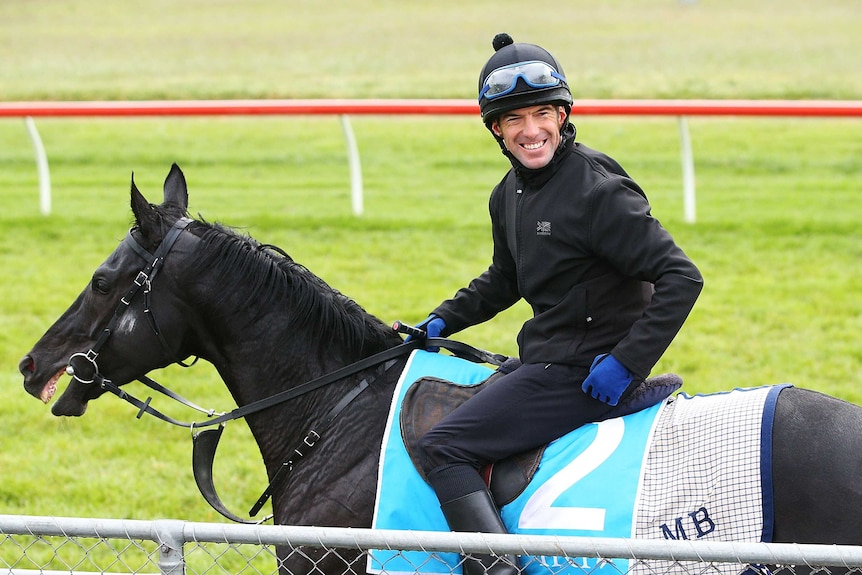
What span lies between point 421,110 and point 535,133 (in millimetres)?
6543

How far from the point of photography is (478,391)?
350 cm

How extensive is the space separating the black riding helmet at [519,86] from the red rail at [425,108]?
593 cm

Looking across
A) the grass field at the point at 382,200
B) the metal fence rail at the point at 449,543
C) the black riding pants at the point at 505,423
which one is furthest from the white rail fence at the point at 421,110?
the metal fence rail at the point at 449,543

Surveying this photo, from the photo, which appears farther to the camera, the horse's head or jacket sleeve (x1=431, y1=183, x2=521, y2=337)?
jacket sleeve (x1=431, y1=183, x2=521, y2=337)

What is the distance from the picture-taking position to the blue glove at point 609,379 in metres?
3.12

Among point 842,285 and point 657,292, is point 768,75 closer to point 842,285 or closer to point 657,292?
point 842,285

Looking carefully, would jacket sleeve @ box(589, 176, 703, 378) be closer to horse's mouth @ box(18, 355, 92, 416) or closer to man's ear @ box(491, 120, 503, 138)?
man's ear @ box(491, 120, 503, 138)

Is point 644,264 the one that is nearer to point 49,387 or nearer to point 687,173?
point 49,387

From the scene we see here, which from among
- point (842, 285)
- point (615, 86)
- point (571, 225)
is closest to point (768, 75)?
point (615, 86)

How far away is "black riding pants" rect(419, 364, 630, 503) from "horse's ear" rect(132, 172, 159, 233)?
1.22 meters

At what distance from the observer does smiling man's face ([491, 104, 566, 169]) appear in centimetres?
336

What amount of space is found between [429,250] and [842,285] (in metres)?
3.50

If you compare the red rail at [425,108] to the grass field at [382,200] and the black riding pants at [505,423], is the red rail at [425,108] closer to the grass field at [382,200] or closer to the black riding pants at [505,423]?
the grass field at [382,200]

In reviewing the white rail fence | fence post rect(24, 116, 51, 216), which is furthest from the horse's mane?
fence post rect(24, 116, 51, 216)
